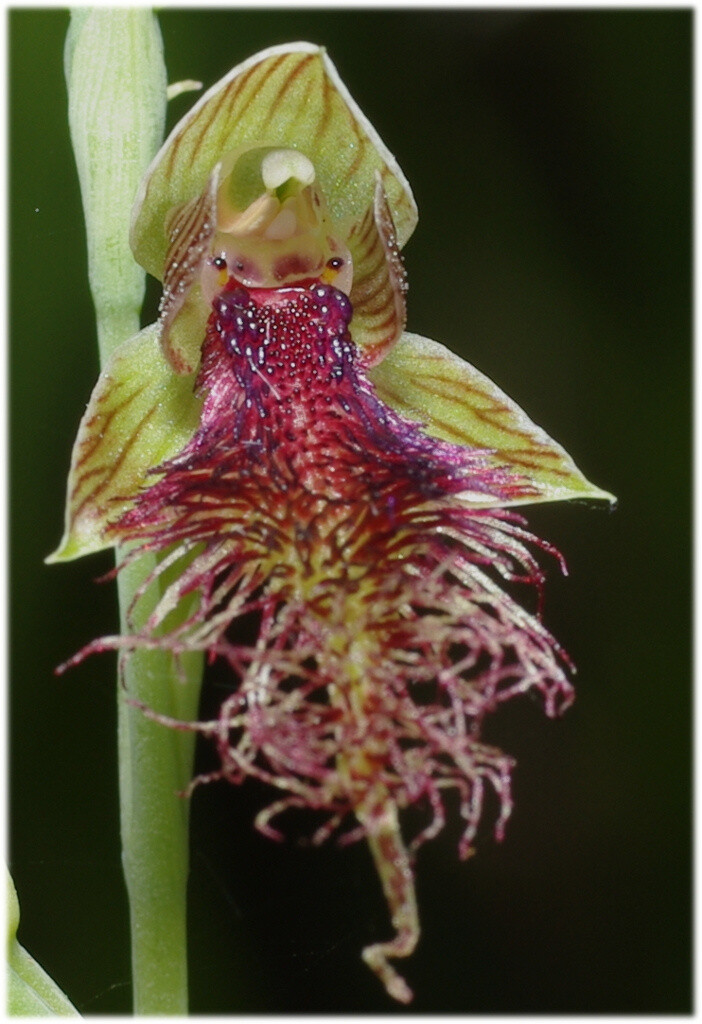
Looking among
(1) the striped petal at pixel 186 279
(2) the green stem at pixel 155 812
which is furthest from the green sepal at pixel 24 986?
(1) the striped petal at pixel 186 279

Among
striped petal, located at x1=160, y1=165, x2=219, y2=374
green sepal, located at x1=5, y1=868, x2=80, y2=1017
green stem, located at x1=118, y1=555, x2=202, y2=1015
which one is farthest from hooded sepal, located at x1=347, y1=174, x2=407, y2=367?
green sepal, located at x1=5, y1=868, x2=80, y2=1017

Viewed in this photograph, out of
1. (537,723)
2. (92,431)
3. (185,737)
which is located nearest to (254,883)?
(537,723)

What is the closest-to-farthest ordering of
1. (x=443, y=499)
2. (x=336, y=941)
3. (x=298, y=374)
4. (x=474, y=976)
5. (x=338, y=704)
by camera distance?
(x=338, y=704) < (x=443, y=499) < (x=298, y=374) < (x=336, y=941) < (x=474, y=976)

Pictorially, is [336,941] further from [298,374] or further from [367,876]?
[298,374]

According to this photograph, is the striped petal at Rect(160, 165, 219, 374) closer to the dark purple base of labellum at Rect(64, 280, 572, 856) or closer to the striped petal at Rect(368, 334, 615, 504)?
the dark purple base of labellum at Rect(64, 280, 572, 856)

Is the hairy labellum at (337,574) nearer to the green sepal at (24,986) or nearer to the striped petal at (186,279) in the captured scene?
the striped petal at (186,279)

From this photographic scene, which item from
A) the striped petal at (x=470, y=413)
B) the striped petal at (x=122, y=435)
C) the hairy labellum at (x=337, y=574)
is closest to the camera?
the hairy labellum at (x=337, y=574)
